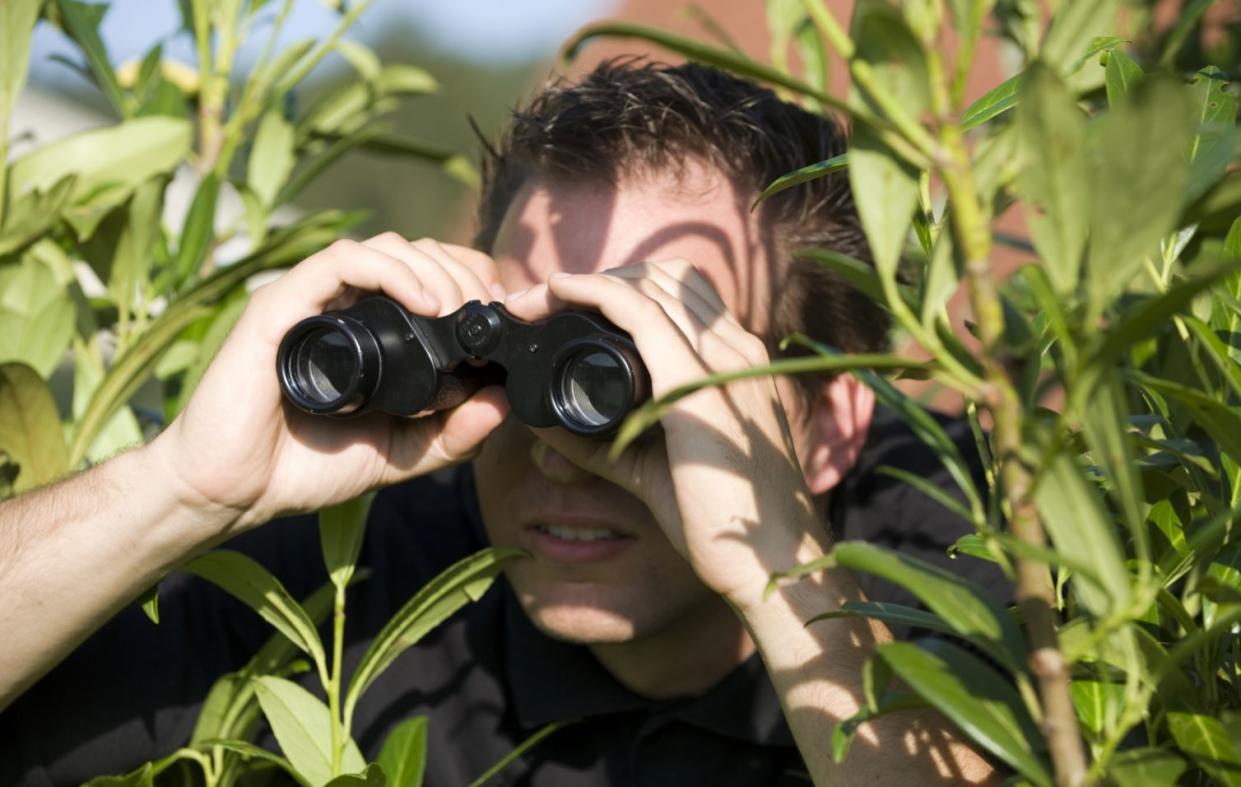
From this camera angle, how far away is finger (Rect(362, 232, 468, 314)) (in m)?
1.23

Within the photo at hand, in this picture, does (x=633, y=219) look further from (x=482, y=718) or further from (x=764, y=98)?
(x=482, y=718)

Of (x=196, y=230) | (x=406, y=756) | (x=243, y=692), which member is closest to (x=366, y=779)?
(x=406, y=756)

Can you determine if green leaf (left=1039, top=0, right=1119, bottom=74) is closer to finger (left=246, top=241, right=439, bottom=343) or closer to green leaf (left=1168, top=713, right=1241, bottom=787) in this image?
green leaf (left=1168, top=713, right=1241, bottom=787)

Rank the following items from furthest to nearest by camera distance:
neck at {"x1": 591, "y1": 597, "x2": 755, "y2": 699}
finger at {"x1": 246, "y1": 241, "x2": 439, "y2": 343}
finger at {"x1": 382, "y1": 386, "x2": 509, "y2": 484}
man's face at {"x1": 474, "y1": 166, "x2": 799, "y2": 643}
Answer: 1. neck at {"x1": 591, "y1": 597, "x2": 755, "y2": 699}
2. man's face at {"x1": 474, "y1": 166, "x2": 799, "y2": 643}
3. finger at {"x1": 382, "y1": 386, "x2": 509, "y2": 484}
4. finger at {"x1": 246, "y1": 241, "x2": 439, "y2": 343}

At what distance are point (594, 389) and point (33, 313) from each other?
62cm

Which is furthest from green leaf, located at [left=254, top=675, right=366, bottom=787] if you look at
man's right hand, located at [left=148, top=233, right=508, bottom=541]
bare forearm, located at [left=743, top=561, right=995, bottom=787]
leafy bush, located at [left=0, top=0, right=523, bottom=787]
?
bare forearm, located at [left=743, top=561, right=995, bottom=787]

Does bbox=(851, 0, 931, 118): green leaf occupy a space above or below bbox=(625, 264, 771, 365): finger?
above

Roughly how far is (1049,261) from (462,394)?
2.55 ft

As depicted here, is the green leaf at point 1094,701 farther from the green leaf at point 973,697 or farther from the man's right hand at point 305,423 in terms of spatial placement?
the man's right hand at point 305,423

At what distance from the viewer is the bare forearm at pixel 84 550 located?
1.22 m

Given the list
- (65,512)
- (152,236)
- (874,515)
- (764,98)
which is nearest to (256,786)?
(65,512)

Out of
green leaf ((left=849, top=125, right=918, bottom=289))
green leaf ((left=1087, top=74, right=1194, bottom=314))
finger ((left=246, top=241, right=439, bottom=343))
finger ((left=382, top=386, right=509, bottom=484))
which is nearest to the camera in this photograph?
green leaf ((left=1087, top=74, right=1194, bottom=314))

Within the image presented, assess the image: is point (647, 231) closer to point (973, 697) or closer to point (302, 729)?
point (302, 729)

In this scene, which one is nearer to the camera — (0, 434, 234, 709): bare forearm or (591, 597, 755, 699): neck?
(0, 434, 234, 709): bare forearm
